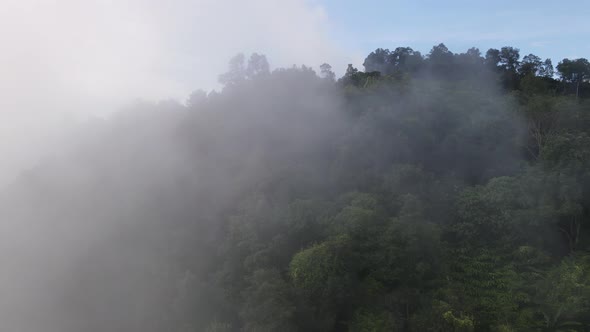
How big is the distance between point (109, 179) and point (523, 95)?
57.6ft

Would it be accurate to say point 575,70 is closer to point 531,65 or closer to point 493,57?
point 531,65

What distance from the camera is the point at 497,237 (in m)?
14.2

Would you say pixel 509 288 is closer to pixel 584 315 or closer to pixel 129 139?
pixel 584 315

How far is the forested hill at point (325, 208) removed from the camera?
12188 millimetres

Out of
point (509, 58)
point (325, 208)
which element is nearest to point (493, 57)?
point (509, 58)

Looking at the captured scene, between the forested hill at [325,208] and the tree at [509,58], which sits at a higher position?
the tree at [509,58]

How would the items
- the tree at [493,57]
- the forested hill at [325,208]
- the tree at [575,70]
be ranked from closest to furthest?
the forested hill at [325,208], the tree at [575,70], the tree at [493,57]

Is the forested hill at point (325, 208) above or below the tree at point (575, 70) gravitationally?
below

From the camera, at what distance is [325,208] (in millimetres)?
14547

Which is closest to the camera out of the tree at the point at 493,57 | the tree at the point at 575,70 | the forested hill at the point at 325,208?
the forested hill at the point at 325,208

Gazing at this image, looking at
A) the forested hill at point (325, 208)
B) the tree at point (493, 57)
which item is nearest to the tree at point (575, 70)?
the forested hill at point (325, 208)

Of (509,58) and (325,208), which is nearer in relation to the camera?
(325,208)

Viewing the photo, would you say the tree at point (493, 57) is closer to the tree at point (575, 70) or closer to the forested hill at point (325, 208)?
the forested hill at point (325, 208)

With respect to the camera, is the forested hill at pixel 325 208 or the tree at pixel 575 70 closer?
the forested hill at pixel 325 208
